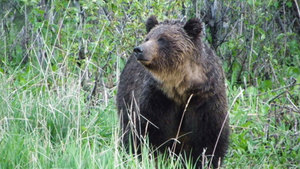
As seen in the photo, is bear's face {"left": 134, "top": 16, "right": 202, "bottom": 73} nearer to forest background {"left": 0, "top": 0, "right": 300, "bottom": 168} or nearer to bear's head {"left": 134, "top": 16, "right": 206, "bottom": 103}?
bear's head {"left": 134, "top": 16, "right": 206, "bottom": 103}

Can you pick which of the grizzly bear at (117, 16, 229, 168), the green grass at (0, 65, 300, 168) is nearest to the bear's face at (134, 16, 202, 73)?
the grizzly bear at (117, 16, 229, 168)

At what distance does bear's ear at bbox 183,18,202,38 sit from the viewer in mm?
5770

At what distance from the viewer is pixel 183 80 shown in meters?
5.71

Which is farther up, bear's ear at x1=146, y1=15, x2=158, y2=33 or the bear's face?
bear's ear at x1=146, y1=15, x2=158, y2=33

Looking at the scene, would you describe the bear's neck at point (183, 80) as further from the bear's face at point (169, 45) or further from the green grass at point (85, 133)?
the green grass at point (85, 133)

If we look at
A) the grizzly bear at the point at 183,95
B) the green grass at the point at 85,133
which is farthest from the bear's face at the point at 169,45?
the green grass at the point at 85,133

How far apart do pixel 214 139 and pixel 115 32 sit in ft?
7.63

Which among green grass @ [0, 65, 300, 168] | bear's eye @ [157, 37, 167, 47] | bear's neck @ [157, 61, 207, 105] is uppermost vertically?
bear's eye @ [157, 37, 167, 47]

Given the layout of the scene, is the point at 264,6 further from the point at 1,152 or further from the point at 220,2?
the point at 1,152

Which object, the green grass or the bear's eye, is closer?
the green grass

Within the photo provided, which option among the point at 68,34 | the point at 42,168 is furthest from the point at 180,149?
the point at 68,34

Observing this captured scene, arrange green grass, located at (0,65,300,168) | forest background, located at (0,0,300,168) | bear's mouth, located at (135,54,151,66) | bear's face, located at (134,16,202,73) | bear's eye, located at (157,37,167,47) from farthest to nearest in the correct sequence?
bear's eye, located at (157,37,167,47) → bear's face, located at (134,16,202,73) → bear's mouth, located at (135,54,151,66) → forest background, located at (0,0,300,168) → green grass, located at (0,65,300,168)

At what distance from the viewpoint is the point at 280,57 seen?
985 cm

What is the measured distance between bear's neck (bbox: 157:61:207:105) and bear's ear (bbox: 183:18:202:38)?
0.27 metres
